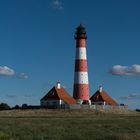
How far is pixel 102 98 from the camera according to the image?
100m

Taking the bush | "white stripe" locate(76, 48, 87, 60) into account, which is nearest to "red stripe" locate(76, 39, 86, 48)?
"white stripe" locate(76, 48, 87, 60)

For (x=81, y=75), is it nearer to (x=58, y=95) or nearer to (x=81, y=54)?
(x=81, y=54)

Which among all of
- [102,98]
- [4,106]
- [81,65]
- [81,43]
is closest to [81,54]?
[81,65]

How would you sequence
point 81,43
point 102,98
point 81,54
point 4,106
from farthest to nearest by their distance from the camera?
point 102,98
point 4,106
point 81,43
point 81,54

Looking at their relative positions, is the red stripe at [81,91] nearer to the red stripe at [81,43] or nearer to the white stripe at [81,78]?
the white stripe at [81,78]

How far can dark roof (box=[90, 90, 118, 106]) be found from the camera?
100188mm

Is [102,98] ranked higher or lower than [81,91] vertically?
higher

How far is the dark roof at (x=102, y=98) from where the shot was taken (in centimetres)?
10019

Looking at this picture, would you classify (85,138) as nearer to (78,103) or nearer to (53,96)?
(78,103)

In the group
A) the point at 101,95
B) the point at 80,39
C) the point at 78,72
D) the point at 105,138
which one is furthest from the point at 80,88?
the point at 105,138

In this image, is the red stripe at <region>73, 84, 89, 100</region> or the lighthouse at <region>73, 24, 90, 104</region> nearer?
the lighthouse at <region>73, 24, 90, 104</region>

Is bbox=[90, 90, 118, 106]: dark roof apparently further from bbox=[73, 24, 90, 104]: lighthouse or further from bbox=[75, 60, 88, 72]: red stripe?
bbox=[75, 60, 88, 72]: red stripe

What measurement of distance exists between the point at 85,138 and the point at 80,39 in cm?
6145

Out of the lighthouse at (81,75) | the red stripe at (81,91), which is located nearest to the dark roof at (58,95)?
the red stripe at (81,91)
